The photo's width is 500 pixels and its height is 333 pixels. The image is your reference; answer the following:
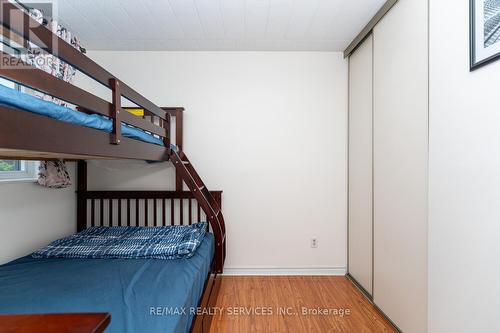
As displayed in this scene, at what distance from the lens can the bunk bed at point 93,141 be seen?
757mm

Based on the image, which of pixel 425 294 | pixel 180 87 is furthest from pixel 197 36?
pixel 425 294

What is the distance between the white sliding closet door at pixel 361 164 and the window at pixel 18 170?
2.93m

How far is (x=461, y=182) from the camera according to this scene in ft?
3.97

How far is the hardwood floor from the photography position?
177 cm

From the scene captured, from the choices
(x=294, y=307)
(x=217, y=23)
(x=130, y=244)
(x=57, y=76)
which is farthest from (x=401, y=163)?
(x=57, y=76)

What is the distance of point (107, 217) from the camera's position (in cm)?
259

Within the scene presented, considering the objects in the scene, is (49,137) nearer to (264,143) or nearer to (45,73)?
(45,73)

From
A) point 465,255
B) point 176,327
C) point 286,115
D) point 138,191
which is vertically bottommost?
point 176,327

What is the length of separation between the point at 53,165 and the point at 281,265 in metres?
2.41

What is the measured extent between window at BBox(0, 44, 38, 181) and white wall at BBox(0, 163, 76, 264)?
70mm

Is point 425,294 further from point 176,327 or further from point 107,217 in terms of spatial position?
point 107,217

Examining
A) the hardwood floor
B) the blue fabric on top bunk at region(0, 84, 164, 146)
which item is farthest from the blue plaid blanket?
the blue fabric on top bunk at region(0, 84, 164, 146)

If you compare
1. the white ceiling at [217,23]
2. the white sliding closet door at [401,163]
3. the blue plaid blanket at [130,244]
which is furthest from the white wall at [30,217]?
the white sliding closet door at [401,163]

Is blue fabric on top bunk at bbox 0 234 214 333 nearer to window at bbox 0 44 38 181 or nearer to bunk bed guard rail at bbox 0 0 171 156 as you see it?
window at bbox 0 44 38 181
